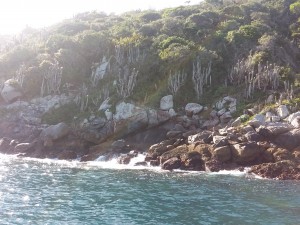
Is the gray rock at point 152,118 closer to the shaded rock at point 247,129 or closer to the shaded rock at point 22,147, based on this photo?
the shaded rock at point 247,129

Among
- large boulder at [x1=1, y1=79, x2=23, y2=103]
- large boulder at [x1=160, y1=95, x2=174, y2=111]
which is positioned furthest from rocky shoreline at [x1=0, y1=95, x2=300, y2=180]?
large boulder at [x1=1, y1=79, x2=23, y2=103]

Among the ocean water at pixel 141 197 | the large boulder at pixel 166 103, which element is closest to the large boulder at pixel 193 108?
the large boulder at pixel 166 103

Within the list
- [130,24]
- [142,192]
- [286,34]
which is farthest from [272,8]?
[142,192]

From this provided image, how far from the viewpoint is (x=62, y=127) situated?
195 ft

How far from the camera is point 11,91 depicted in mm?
72500

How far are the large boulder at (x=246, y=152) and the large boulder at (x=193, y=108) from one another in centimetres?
1649

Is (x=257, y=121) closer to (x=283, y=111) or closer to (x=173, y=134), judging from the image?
(x=283, y=111)

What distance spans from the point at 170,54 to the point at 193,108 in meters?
16.0

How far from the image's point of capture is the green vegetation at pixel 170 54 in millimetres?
67000

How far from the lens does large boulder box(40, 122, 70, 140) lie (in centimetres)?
5838

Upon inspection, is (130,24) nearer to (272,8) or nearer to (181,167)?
(272,8)

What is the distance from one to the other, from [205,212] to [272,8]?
7884 centimetres

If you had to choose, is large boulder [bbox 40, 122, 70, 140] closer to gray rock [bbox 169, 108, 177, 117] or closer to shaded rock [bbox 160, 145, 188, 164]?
gray rock [bbox 169, 108, 177, 117]

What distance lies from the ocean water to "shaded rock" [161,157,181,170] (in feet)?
3.72
